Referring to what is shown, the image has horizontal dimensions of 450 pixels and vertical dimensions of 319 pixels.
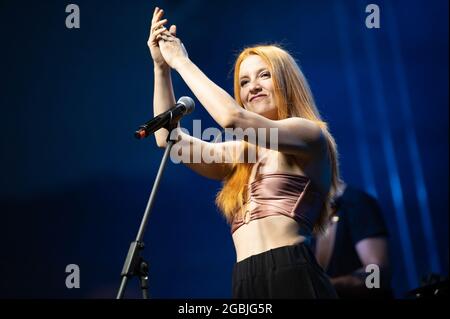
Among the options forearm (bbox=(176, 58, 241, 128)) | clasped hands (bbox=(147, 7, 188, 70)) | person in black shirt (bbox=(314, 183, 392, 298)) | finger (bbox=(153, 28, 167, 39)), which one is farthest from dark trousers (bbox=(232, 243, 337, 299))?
person in black shirt (bbox=(314, 183, 392, 298))

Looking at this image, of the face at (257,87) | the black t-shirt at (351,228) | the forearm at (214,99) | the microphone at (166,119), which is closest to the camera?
the microphone at (166,119)

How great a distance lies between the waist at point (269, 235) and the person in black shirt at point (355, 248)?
1483 millimetres

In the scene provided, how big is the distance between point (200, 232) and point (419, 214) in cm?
171

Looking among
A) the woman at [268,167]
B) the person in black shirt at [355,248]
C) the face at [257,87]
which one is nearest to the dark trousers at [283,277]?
the woman at [268,167]

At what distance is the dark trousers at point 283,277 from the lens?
184 centimetres

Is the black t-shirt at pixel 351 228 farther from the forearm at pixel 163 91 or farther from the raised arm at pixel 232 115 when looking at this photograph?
the forearm at pixel 163 91

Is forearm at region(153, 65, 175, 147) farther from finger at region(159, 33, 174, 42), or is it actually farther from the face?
the face

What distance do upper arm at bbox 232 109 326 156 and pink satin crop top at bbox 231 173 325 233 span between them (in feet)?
0.33

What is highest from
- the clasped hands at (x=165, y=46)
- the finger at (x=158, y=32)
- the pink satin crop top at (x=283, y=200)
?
the finger at (x=158, y=32)

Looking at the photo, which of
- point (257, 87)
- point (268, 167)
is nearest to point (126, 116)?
point (257, 87)

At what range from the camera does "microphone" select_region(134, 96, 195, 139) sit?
5.74 feet

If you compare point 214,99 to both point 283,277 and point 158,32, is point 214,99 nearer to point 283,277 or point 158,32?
point 158,32

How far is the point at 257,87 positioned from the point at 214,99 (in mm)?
373

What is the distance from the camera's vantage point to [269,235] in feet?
6.33
